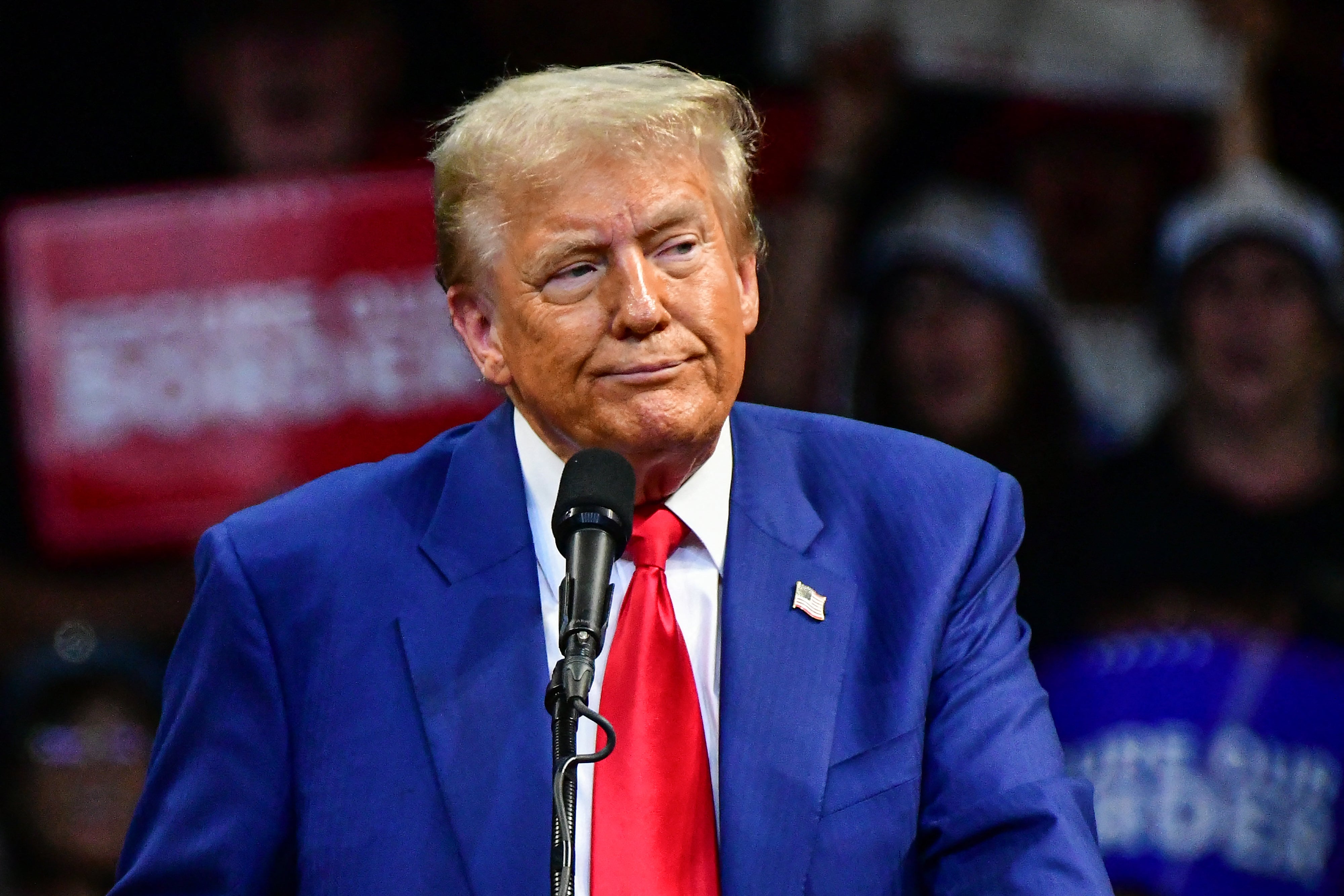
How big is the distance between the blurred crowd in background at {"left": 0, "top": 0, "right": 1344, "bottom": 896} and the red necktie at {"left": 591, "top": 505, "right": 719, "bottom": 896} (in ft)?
7.59

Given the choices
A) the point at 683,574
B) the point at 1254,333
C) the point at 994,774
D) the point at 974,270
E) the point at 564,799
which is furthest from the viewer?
the point at 974,270

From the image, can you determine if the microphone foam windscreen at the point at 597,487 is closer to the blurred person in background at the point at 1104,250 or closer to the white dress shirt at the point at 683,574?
the white dress shirt at the point at 683,574

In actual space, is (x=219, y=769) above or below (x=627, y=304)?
below

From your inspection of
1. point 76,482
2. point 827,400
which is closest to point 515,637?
point 827,400

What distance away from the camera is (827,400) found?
411 cm

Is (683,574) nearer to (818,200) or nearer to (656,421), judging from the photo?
(656,421)

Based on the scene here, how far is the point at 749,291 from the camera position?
197 cm

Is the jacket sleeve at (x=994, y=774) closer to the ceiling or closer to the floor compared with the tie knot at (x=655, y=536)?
closer to the floor

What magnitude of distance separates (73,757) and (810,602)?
2.93 m

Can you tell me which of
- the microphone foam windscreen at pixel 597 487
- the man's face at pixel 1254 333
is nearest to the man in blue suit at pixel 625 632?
the microphone foam windscreen at pixel 597 487

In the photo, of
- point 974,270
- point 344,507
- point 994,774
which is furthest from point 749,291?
point 974,270

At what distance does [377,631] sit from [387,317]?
→ 2.46m

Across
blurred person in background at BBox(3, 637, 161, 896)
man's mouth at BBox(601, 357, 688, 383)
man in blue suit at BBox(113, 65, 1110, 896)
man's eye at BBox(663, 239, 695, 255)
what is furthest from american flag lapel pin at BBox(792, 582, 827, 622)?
blurred person in background at BBox(3, 637, 161, 896)

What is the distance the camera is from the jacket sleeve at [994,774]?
5.23 feet
